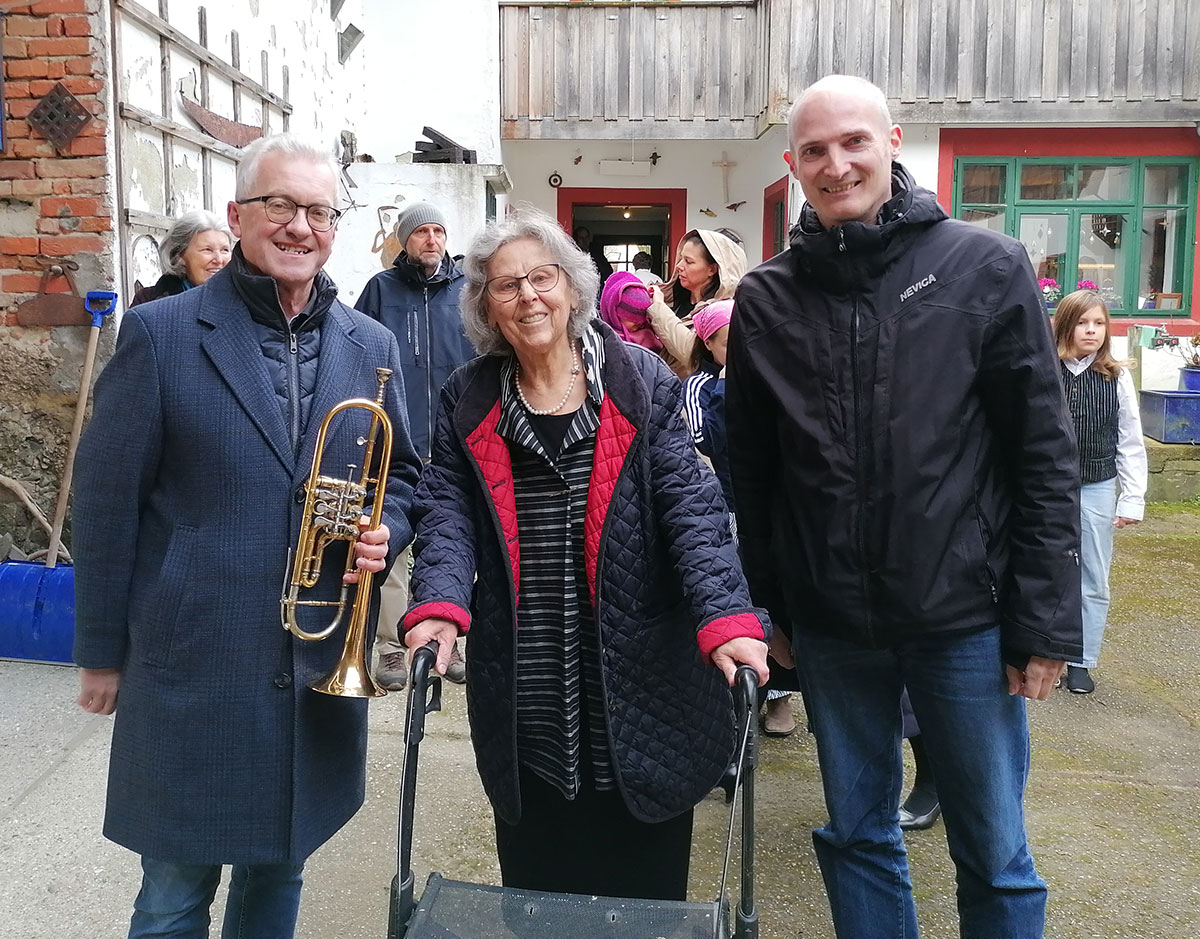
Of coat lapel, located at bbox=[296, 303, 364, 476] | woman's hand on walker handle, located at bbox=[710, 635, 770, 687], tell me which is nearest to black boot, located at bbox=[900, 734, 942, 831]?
woman's hand on walker handle, located at bbox=[710, 635, 770, 687]

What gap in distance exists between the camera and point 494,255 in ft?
7.32

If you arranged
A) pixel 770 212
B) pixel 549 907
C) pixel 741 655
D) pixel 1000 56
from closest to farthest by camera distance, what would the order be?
pixel 549 907
pixel 741 655
pixel 1000 56
pixel 770 212

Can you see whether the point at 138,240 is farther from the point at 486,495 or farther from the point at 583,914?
the point at 583,914

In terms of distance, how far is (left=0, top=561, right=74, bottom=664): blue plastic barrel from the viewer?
179 inches

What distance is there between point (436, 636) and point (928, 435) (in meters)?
1.04

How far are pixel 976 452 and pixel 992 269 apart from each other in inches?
14.3

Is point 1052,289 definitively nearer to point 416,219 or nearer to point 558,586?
point 416,219

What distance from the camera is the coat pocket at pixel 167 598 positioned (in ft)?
6.73

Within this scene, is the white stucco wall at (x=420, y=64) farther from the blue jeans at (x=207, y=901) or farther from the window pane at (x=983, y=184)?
the blue jeans at (x=207, y=901)

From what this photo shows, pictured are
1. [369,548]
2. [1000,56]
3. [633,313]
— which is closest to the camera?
[369,548]

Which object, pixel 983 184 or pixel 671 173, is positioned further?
pixel 671 173

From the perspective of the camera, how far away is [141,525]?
2104 millimetres

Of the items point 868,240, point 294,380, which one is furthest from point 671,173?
point 294,380

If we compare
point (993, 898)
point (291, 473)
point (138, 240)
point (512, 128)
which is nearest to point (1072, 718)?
point (993, 898)
